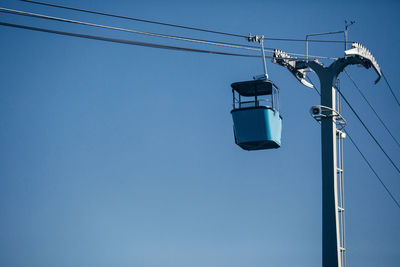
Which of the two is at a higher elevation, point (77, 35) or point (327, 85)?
point (327, 85)

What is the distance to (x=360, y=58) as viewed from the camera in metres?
20.4

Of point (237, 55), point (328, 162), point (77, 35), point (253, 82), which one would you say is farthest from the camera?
point (253, 82)

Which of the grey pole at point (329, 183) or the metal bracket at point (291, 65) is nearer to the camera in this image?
the grey pole at point (329, 183)

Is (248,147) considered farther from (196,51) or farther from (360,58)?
(196,51)

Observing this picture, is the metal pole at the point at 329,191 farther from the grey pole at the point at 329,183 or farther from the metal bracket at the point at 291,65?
the metal bracket at the point at 291,65

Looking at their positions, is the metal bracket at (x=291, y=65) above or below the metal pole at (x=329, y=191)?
above

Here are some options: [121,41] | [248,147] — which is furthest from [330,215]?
[121,41]

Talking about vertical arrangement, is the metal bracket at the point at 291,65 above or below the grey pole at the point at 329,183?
above

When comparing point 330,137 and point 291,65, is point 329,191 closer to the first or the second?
point 330,137

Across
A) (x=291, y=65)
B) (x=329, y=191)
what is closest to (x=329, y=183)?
(x=329, y=191)

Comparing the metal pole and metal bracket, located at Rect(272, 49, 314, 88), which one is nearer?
the metal pole

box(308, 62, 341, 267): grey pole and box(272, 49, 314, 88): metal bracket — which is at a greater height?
box(272, 49, 314, 88): metal bracket

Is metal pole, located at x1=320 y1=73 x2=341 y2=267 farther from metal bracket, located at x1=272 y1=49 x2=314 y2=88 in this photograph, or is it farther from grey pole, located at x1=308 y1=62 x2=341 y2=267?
metal bracket, located at x1=272 y1=49 x2=314 y2=88

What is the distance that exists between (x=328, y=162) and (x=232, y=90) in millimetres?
4760
